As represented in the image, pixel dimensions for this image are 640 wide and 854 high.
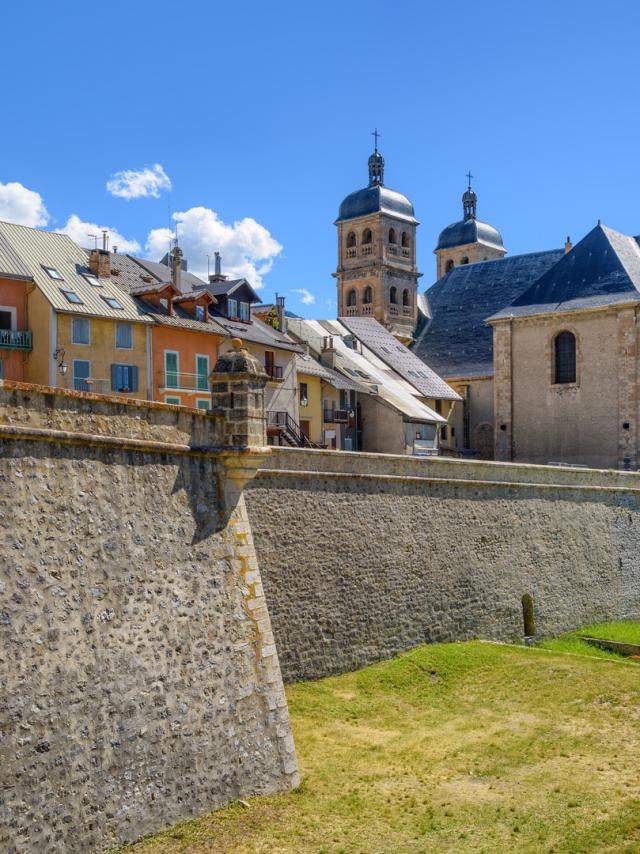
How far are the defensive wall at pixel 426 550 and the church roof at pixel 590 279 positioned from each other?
1258cm

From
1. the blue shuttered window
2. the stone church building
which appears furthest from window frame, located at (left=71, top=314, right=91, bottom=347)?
the stone church building

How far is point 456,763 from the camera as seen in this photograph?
1641 cm

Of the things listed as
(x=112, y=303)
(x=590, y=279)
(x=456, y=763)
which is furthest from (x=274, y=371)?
(x=456, y=763)

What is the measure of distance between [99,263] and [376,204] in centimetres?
4348

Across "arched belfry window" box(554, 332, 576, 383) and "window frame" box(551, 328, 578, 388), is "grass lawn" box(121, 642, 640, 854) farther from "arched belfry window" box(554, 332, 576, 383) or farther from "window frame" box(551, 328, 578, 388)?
"arched belfry window" box(554, 332, 576, 383)

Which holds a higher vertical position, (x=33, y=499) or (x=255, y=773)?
(x=33, y=499)

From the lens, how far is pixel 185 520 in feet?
46.5

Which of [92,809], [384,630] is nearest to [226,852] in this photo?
[92,809]

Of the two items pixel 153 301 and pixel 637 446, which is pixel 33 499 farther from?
pixel 637 446

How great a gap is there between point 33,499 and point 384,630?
41.1ft

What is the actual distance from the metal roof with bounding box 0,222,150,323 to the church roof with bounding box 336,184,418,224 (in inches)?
1694

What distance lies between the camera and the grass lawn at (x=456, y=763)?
514 inches

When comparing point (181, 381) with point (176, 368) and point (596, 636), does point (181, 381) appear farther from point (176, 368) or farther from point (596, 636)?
point (596, 636)

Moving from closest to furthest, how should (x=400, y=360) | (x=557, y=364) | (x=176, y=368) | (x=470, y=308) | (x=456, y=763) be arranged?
(x=456, y=763)
(x=176, y=368)
(x=557, y=364)
(x=400, y=360)
(x=470, y=308)
